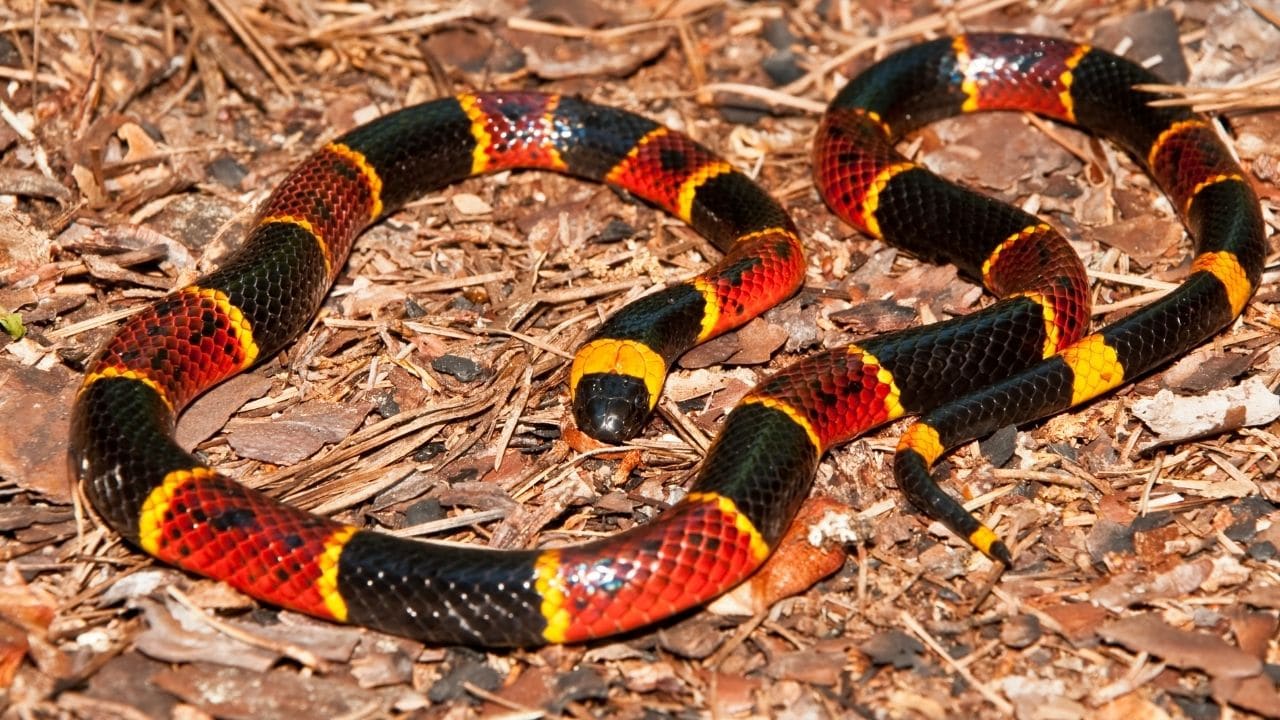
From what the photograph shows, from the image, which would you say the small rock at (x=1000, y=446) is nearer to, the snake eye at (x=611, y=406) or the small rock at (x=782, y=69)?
the snake eye at (x=611, y=406)

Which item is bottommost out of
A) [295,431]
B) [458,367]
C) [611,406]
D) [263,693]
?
[263,693]

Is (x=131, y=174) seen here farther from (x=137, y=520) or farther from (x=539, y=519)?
(x=539, y=519)

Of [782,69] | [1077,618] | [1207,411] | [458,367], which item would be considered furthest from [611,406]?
[782,69]

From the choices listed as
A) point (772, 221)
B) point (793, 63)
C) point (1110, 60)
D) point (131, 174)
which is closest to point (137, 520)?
point (131, 174)

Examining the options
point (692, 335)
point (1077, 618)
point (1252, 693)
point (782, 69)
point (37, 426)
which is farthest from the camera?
point (782, 69)

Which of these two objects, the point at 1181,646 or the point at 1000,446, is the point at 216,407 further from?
the point at 1181,646

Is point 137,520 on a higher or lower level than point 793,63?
lower
